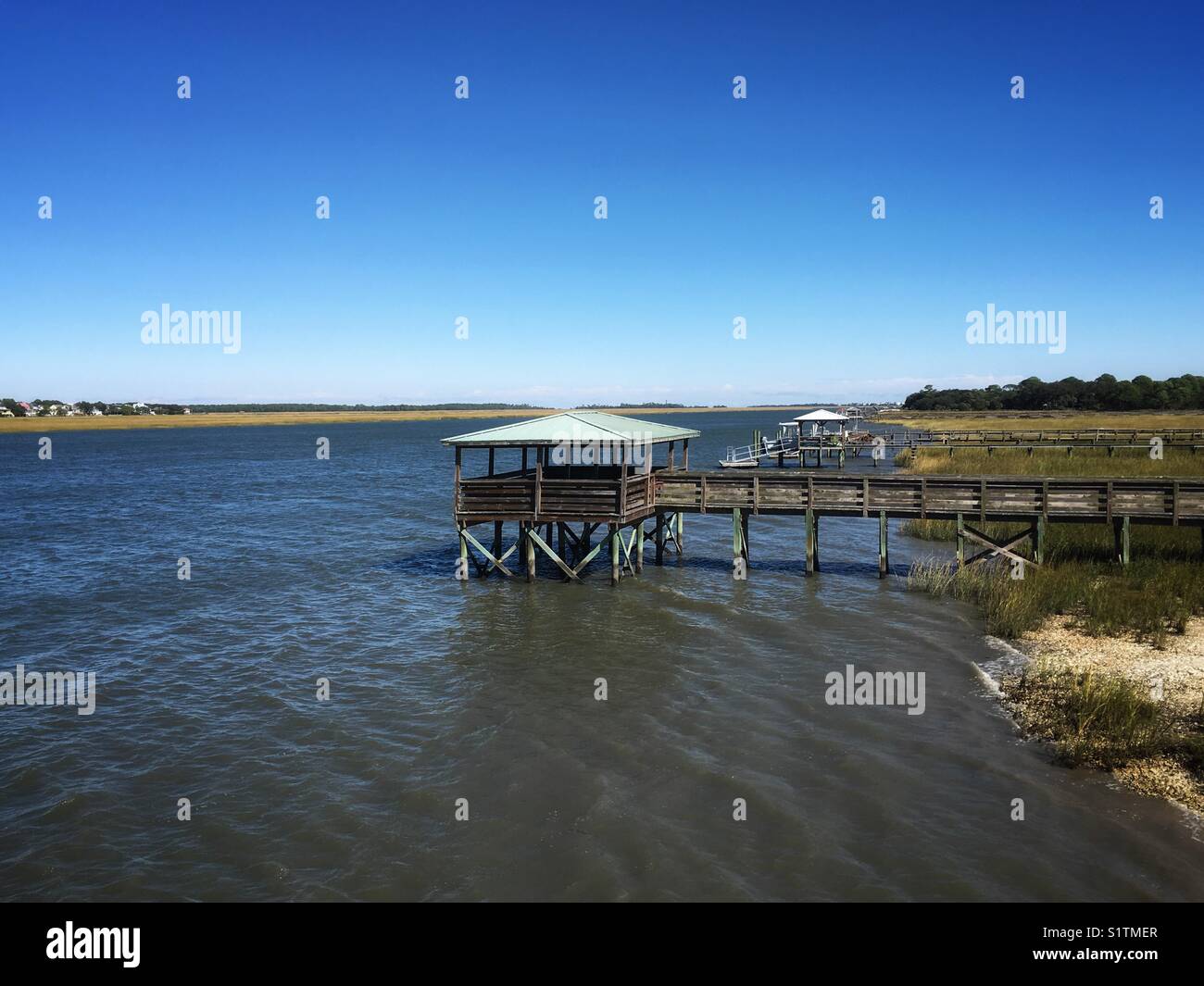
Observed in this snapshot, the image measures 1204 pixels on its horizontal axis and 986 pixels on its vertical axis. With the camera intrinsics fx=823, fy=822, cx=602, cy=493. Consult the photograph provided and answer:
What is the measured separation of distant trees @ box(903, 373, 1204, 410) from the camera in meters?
118

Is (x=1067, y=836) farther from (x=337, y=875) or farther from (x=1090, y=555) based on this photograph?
(x=1090, y=555)

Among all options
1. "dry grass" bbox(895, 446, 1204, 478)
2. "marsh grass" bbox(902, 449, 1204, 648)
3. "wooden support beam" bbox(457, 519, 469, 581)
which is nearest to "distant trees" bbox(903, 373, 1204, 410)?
"dry grass" bbox(895, 446, 1204, 478)

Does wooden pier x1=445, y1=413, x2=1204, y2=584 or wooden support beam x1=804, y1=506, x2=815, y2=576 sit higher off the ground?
wooden pier x1=445, y1=413, x2=1204, y2=584

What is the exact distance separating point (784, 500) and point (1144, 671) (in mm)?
11572

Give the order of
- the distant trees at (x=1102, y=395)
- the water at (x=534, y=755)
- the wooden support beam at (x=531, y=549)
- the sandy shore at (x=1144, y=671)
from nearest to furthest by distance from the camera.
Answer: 1. the water at (x=534, y=755)
2. the sandy shore at (x=1144, y=671)
3. the wooden support beam at (x=531, y=549)
4. the distant trees at (x=1102, y=395)

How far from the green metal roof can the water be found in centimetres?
454

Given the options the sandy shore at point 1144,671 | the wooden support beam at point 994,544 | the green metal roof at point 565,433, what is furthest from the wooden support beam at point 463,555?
the sandy shore at point 1144,671

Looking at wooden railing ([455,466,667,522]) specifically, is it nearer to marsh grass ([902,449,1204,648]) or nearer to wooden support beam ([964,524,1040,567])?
marsh grass ([902,449,1204,648])

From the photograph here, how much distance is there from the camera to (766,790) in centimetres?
1188

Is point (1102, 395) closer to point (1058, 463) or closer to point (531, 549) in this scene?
point (1058, 463)

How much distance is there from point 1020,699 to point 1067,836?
4.64 metres

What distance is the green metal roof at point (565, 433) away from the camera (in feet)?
75.3

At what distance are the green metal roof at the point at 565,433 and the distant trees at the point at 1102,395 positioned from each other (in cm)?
11376

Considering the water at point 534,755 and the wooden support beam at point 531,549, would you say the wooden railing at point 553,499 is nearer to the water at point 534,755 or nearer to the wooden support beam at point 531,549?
the wooden support beam at point 531,549
